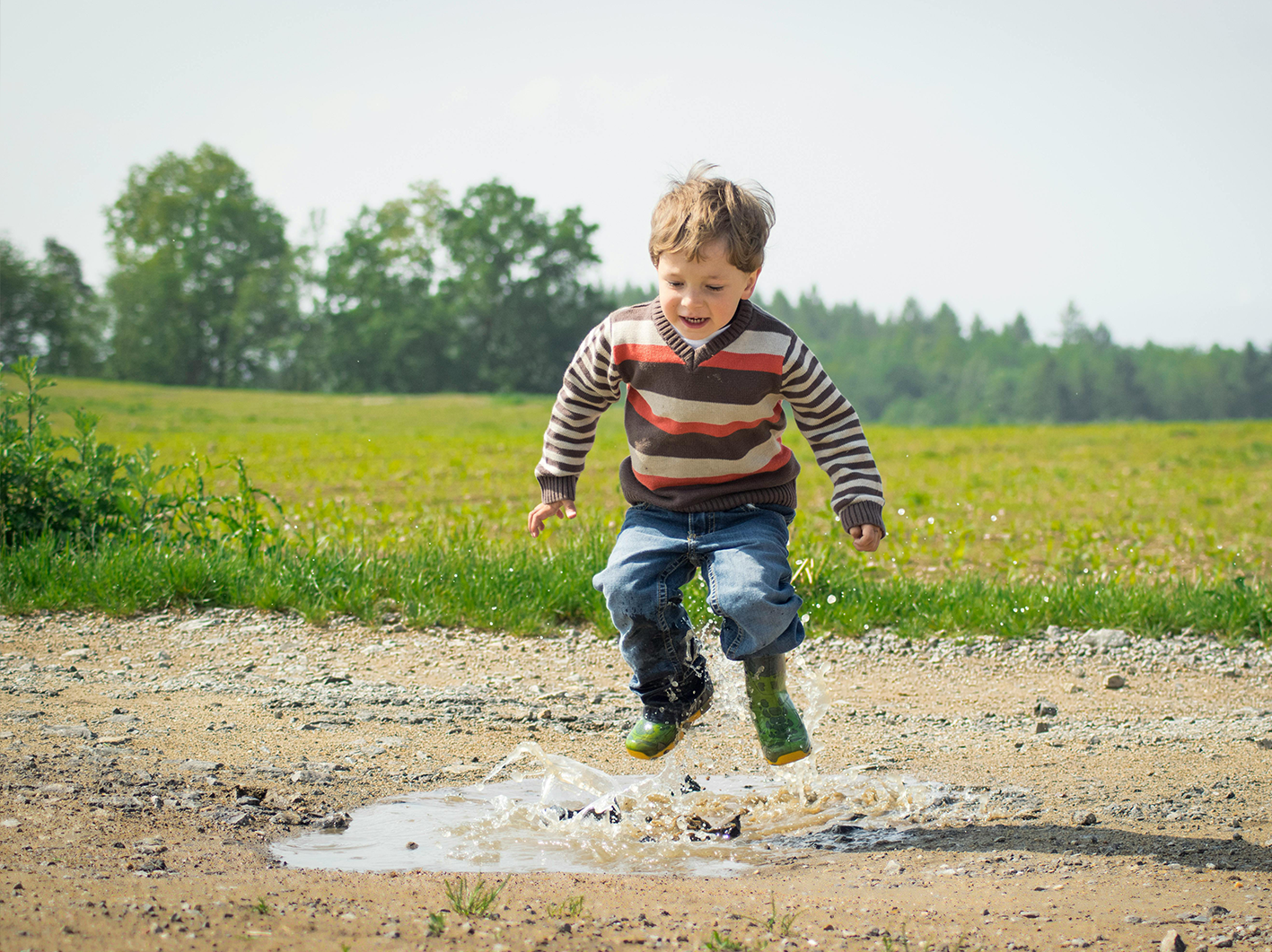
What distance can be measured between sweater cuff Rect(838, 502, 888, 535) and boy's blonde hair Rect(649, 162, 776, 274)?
720mm

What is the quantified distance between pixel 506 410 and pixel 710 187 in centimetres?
2824

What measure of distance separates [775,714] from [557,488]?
36.2 inches

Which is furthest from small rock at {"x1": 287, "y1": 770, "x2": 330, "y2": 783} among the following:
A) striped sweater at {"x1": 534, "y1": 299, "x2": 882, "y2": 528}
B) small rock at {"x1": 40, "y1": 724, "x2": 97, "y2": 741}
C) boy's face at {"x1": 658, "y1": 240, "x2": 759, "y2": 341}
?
boy's face at {"x1": 658, "y1": 240, "x2": 759, "y2": 341}

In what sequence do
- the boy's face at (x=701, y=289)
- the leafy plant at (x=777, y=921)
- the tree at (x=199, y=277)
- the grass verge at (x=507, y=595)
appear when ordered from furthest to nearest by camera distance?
the tree at (x=199, y=277) → the grass verge at (x=507, y=595) → the boy's face at (x=701, y=289) → the leafy plant at (x=777, y=921)

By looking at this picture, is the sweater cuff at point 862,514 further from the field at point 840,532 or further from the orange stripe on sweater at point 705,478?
the field at point 840,532

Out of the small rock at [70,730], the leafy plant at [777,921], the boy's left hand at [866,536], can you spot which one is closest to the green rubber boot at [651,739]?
the boy's left hand at [866,536]

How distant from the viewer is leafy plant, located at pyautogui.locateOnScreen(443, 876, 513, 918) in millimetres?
2191

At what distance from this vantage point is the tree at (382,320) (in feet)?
146

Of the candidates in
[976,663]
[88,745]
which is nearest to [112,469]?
[88,745]

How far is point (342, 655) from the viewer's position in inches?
190

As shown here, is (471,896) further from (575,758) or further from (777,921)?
(575,758)

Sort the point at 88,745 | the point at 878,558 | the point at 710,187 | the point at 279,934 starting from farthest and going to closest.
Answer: the point at 878,558 → the point at 88,745 → the point at 710,187 → the point at 279,934

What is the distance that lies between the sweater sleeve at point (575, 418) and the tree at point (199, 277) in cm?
4134

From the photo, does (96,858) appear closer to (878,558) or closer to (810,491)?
(878,558)
